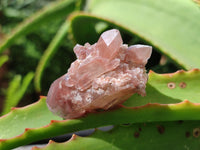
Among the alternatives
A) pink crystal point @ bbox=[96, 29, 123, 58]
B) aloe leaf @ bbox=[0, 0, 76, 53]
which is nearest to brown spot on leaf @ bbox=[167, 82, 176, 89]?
pink crystal point @ bbox=[96, 29, 123, 58]

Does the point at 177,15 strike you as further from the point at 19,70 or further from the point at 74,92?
the point at 19,70

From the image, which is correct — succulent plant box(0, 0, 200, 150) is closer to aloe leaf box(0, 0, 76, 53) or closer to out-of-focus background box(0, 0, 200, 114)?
out-of-focus background box(0, 0, 200, 114)

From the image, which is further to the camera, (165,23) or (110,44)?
(165,23)

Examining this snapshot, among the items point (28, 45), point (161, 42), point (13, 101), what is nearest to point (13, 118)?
point (161, 42)

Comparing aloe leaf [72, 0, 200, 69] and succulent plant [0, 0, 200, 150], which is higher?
aloe leaf [72, 0, 200, 69]

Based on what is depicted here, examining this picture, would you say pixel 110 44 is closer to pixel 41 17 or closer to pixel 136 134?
pixel 136 134

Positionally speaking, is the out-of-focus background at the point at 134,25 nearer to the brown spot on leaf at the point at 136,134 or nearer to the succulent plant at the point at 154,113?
the succulent plant at the point at 154,113

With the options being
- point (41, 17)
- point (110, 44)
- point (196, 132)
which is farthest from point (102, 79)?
point (41, 17)
